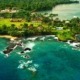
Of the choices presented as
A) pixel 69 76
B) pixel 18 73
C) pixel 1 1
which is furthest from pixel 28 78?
pixel 1 1

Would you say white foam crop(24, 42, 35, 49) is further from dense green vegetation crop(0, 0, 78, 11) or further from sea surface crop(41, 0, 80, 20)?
dense green vegetation crop(0, 0, 78, 11)

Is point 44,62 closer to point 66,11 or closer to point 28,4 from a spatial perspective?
point 66,11

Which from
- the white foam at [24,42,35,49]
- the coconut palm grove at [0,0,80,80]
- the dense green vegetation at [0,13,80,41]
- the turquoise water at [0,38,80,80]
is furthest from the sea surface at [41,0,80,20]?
the turquoise water at [0,38,80,80]

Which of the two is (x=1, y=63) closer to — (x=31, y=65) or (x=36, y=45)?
(x=31, y=65)

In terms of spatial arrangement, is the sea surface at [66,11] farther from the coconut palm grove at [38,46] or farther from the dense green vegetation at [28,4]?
the dense green vegetation at [28,4]

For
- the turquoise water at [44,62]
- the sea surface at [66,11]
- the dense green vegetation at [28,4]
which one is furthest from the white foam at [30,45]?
Answer: the dense green vegetation at [28,4]
